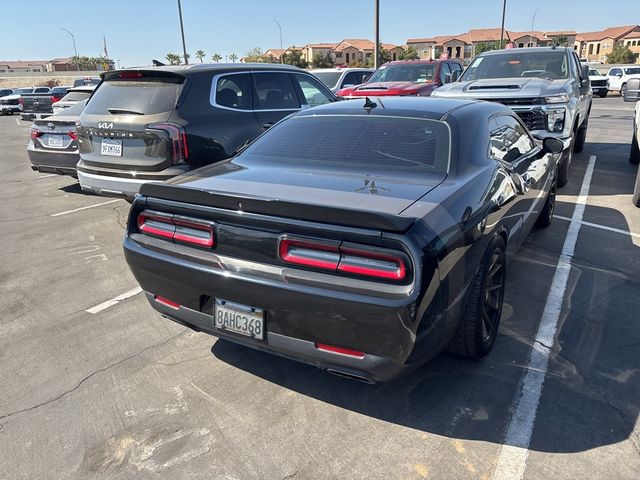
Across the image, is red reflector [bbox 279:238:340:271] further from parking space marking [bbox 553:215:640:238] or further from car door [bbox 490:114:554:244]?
parking space marking [bbox 553:215:640:238]

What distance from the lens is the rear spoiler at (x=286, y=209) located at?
7.54 feet

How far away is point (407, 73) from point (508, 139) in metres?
8.63

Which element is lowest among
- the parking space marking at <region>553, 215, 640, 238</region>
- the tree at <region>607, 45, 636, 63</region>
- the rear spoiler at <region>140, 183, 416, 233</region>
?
the parking space marking at <region>553, 215, 640, 238</region>

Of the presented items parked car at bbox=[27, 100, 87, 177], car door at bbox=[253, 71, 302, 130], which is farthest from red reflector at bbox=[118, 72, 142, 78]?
parked car at bbox=[27, 100, 87, 177]

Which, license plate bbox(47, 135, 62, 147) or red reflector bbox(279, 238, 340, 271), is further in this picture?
license plate bbox(47, 135, 62, 147)

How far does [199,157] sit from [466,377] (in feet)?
11.9

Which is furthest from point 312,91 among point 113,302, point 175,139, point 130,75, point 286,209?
point 286,209

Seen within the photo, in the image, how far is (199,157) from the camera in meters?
5.42

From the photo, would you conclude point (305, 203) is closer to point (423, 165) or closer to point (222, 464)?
point (423, 165)

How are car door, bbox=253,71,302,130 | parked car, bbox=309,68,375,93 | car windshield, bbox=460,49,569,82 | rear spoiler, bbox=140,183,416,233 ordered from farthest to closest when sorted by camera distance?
parked car, bbox=309,68,375,93, car windshield, bbox=460,49,569,82, car door, bbox=253,71,302,130, rear spoiler, bbox=140,183,416,233

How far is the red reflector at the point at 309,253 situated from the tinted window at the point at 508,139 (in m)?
1.75

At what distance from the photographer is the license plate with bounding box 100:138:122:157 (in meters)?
5.49

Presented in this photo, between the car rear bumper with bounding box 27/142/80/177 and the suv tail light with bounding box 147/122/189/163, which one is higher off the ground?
the suv tail light with bounding box 147/122/189/163

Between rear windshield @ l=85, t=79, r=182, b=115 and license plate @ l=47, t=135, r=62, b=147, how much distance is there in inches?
85.2
